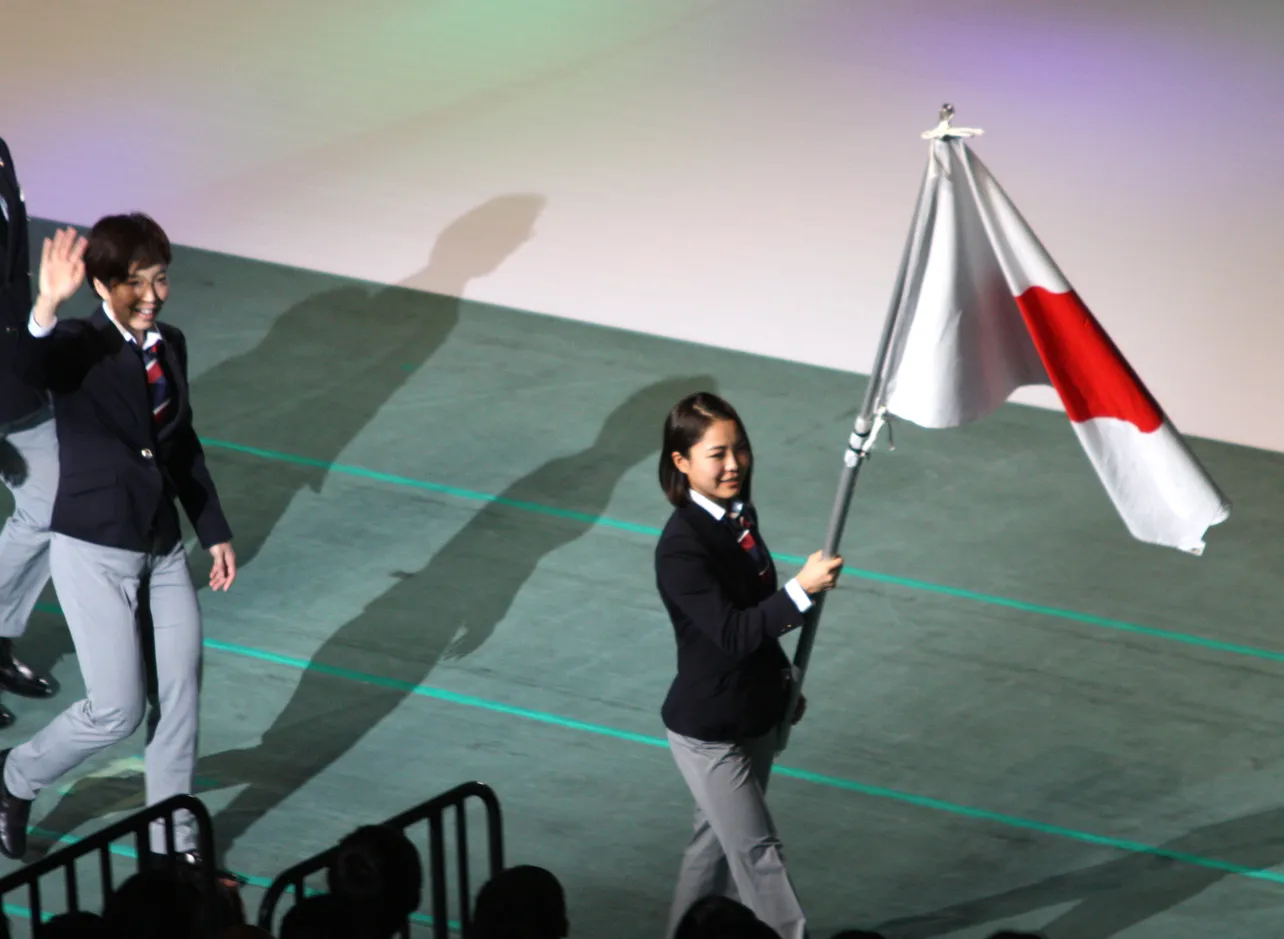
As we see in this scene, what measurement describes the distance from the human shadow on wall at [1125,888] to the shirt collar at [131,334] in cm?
317

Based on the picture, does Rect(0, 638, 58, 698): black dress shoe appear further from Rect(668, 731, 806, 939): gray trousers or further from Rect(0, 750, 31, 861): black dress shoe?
Rect(668, 731, 806, 939): gray trousers

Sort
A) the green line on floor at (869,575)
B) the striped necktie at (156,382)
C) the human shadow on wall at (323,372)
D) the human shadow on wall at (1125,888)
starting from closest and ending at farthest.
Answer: the striped necktie at (156,382) → the human shadow on wall at (1125,888) → the green line on floor at (869,575) → the human shadow on wall at (323,372)

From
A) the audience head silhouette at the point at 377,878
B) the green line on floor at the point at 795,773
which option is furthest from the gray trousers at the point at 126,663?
the audience head silhouette at the point at 377,878

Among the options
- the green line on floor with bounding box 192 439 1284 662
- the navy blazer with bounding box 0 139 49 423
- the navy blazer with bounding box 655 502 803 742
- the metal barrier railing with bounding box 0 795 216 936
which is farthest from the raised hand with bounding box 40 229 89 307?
the green line on floor with bounding box 192 439 1284 662

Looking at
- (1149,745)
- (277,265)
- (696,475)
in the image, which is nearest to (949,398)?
(696,475)

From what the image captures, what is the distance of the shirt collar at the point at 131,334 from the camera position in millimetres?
5762

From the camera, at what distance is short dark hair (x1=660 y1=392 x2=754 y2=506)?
5.09 metres

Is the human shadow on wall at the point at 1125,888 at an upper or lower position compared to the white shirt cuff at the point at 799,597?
lower

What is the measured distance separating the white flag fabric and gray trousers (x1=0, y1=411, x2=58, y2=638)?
339 cm

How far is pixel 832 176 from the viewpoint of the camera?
11.0 meters

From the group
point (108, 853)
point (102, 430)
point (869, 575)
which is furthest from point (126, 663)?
point (869, 575)

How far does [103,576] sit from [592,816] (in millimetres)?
2013

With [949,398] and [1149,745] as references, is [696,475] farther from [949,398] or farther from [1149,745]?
[1149,745]

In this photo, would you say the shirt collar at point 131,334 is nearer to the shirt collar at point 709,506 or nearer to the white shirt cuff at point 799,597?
the shirt collar at point 709,506
